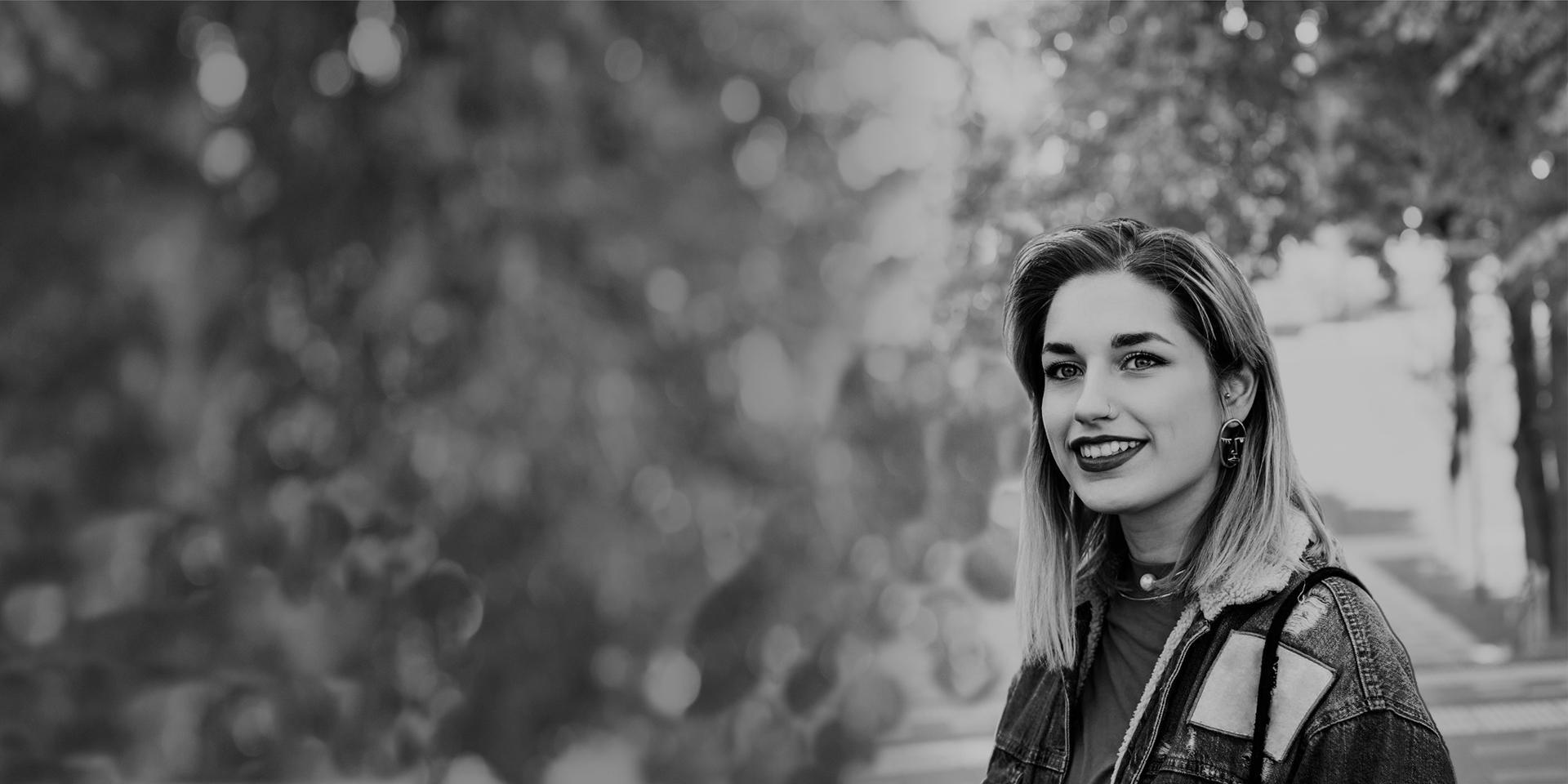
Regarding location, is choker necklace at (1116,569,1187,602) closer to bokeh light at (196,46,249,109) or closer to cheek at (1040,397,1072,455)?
cheek at (1040,397,1072,455)

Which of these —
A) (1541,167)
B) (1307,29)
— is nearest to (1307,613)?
(1307,29)

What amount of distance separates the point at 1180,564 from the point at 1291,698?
14 cm

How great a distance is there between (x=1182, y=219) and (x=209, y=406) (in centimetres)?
203

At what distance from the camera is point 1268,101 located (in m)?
2.78

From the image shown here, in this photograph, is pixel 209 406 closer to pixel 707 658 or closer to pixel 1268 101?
pixel 707 658

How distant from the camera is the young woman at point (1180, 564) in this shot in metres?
0.69

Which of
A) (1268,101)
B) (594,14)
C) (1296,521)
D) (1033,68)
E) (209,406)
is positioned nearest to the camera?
(1296,521)

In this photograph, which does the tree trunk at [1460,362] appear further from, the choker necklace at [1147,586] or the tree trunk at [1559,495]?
the choker necklace at [1147,586]

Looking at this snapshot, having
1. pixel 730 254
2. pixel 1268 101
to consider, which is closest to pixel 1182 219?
pixel 1268 101

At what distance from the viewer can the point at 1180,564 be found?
0.82m

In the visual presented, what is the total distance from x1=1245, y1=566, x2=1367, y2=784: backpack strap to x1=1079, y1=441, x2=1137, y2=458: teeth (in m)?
0.13

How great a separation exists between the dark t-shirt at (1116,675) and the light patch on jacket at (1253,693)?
7 cm

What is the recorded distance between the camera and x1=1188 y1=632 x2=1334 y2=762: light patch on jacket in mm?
688

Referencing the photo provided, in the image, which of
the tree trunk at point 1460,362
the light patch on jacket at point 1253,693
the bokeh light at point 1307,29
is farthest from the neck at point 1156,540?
the tree trunk at point 1460,362
